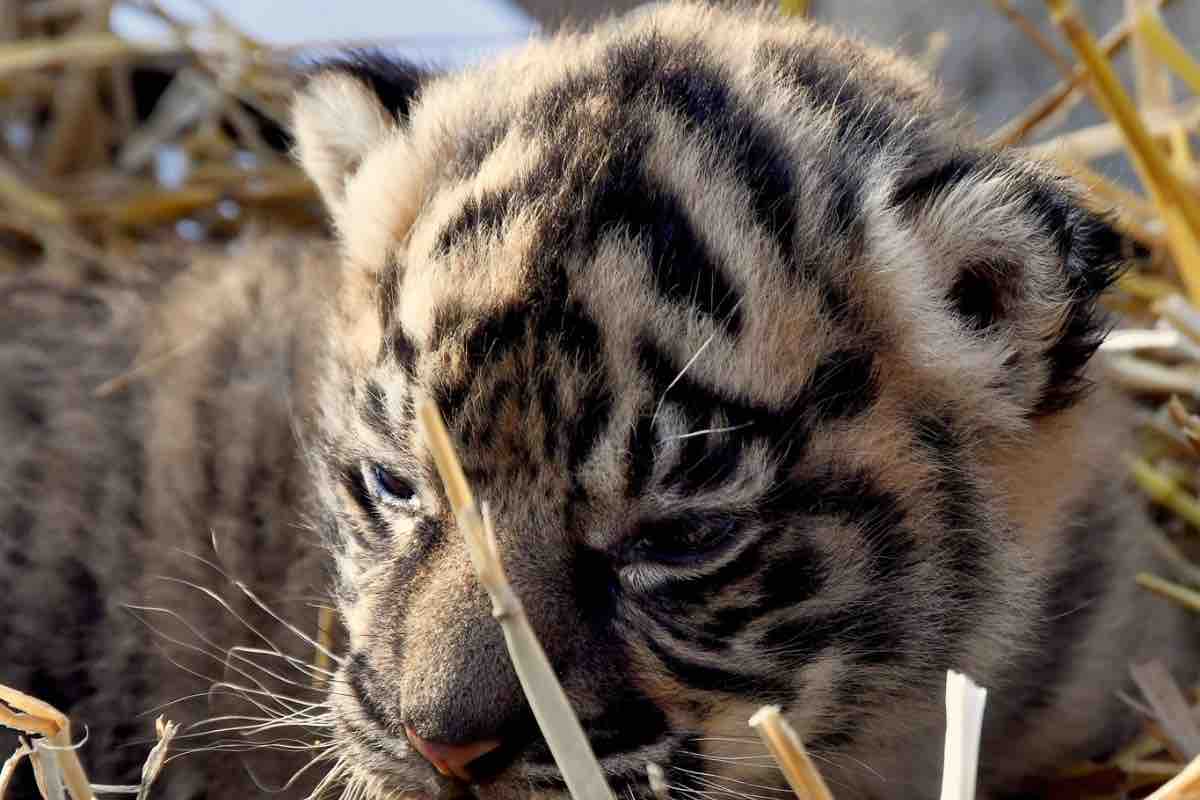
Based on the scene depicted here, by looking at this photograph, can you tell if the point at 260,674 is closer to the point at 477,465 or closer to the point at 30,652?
the point at 30,652

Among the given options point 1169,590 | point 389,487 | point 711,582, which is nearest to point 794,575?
point 711,582

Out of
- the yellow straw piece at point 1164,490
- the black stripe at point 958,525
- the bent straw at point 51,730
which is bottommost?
the bent straw at point 51,730

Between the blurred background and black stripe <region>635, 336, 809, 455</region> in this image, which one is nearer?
black stripe <region>635, 336, 809, 455</region>

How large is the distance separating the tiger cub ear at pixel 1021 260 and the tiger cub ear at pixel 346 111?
38.5 inches

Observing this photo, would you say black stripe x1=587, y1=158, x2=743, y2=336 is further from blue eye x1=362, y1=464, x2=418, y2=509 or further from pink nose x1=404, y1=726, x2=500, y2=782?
pink nose x1=404, y1=726, x2=500, y2=782

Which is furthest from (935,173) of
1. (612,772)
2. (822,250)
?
(612,772)

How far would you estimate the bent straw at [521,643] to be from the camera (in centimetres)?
142

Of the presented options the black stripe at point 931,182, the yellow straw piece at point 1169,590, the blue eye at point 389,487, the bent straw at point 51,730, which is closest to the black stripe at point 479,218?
the blue eye at point 389,487

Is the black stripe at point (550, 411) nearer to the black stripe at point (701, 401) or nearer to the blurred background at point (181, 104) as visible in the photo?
the black stripe at point (701, 401)

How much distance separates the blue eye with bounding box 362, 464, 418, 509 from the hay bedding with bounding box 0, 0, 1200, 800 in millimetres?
313

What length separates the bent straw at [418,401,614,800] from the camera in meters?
1.42

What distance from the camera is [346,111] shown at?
2398mm

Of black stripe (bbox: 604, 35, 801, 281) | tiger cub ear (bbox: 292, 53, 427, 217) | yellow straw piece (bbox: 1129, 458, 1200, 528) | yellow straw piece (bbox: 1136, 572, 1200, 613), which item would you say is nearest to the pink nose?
black stripe (bbox: 604, 35, 801, 281)

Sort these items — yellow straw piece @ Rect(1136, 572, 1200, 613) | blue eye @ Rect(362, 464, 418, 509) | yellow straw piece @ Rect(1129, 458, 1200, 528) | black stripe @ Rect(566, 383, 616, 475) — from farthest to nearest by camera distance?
yellow straw piece @ Rect(1129, 458, 1200, 528)
yellow straw piece @ Rect(1136, 572, 1200, 613)
blue eye @ Rect(362, 464, 418, 509)
black stripe @ Rect(566, 383, 616, 475)
